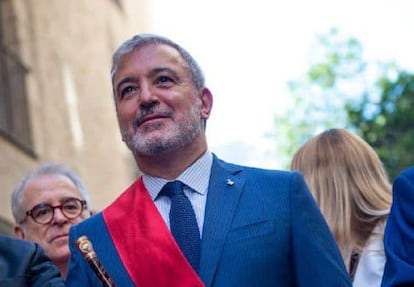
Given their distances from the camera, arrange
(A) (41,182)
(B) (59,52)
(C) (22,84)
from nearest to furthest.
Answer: (A) (41,182) < (C) (22,84) < (B) (59,52)

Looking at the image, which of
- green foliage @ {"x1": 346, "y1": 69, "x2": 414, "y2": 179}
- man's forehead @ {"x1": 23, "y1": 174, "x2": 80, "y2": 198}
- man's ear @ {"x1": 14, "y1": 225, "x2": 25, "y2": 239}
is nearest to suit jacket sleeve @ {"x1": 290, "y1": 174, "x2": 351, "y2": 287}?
man's forehead @ {"x1": 23, "y1": 174, "x2": 80, "y2": 198}

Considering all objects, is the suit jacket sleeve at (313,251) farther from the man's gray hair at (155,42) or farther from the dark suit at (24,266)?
the dark suit at (24,266)

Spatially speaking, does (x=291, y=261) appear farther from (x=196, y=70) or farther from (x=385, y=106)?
(x=385, y=106)

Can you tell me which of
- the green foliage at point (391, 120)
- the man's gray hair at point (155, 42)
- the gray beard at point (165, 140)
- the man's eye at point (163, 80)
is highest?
the man's gray hair at point (155, 42)

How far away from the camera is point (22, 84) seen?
45.6 feet

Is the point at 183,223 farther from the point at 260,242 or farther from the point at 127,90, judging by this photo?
the point at 127,90

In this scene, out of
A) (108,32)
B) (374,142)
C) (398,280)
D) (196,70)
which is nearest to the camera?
(398,280)

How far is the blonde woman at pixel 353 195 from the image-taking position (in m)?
4.57

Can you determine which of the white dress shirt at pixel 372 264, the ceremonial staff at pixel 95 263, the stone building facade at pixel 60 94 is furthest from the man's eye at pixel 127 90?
the stone building facade at pixel 60 94

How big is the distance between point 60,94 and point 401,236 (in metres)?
12.5

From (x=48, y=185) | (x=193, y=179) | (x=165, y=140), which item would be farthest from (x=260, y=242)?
(x=48, y=185)

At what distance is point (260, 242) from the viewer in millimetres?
3566

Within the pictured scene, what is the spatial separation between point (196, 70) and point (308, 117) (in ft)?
72.5

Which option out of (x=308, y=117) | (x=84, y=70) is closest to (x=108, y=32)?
(x=84, y=70)
